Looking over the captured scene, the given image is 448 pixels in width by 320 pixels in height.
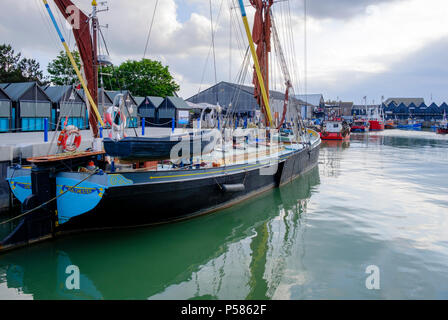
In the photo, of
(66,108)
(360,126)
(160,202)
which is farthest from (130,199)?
(360,126)

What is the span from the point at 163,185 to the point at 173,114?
3241 cm

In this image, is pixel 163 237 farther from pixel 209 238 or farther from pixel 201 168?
pixel 201 168

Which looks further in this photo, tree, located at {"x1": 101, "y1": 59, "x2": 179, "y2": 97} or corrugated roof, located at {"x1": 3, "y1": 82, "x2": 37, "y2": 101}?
tree, located at {"x1": 101, "y1": 59, "x2": 179, "y2": 97}

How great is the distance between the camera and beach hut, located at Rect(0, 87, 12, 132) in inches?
993

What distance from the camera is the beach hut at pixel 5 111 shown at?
25222 millimetres

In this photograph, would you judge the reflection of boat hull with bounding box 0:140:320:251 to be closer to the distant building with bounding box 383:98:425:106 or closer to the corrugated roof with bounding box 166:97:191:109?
the corrugated roof with bounding box 166:97:191:109

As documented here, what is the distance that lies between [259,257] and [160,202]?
377cm

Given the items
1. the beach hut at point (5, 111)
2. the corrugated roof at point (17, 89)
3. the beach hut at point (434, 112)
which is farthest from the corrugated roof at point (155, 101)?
the beach hut at point (434, 112)

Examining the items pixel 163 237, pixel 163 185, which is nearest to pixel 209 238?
pixel 163 237

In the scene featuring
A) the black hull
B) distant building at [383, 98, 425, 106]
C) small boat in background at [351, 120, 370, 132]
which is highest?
distant building at [383, 98, 425, 106]

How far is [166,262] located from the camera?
986 cm

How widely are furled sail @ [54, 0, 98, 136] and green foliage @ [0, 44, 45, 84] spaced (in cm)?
3275

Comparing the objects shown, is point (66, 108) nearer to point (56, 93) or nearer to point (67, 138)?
point (56, 93)

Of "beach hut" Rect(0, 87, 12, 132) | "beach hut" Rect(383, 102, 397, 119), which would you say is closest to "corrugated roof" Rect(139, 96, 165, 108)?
"beach hut" Rect(0, 87, 12, 132)
